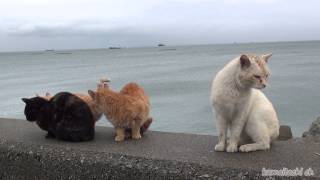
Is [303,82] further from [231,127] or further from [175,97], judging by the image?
[231,127]

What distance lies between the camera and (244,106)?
3441 mm

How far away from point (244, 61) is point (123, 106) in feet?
4.19

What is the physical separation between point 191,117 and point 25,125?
12332 millimetres

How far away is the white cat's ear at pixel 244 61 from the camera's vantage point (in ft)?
10.4

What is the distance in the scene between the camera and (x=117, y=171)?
3623mm

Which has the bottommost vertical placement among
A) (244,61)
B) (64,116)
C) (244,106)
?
(64,116)

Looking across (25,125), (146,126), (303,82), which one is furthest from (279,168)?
(303,82)

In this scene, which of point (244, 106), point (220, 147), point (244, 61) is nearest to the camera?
point (244, 61)

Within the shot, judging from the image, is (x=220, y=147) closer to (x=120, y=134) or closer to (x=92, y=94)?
(x=120, y=134)

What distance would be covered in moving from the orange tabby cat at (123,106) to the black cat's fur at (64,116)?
0.57ft

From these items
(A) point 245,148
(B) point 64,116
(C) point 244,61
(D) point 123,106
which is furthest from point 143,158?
(C) point 244,61

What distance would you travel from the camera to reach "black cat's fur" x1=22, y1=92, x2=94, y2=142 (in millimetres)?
4133

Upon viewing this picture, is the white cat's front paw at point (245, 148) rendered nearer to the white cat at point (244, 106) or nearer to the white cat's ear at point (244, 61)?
the white cat at point (244, 106)

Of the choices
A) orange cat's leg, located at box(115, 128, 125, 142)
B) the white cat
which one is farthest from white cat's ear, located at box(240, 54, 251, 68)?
orange cat's leg, located at box(115, 128, 125, 142)
